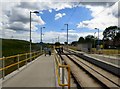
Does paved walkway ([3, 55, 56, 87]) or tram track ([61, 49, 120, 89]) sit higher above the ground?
paved walkway ([3, 55, 56, 87])

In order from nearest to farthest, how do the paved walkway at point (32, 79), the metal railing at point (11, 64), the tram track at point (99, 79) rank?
the paved walkway at point (32, 79) < the metal railing at point (11, 64) < the tram track at point (99, 79)

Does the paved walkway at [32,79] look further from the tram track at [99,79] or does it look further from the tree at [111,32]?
the tree at [111,32]

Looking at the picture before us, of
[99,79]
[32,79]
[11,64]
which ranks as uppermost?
[11,64]

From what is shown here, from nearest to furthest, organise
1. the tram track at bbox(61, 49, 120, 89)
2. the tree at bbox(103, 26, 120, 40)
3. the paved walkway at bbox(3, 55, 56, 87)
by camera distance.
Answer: the paved walkway at bbox(3, 55, 56, 87) → the tram track at bbox(61, 49, 120, 89) → the tree at bbox(103, 26, 120, 40)

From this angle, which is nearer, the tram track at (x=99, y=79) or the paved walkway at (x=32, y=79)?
the paved walkway at (x=32, y=79)

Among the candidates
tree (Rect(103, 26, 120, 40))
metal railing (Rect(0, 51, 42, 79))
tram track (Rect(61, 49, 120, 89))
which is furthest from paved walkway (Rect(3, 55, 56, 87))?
tree (Rect(103, 26, 120, 40))

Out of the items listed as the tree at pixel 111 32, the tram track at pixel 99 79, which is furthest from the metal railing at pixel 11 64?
the tree at pixel 111 32

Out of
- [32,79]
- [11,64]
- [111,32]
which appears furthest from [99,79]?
[111,32]

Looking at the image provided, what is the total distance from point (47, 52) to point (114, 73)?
32628 millimetres

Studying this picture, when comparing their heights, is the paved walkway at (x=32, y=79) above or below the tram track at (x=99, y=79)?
above

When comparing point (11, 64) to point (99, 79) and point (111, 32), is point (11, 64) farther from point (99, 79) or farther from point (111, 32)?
point (111, 32)

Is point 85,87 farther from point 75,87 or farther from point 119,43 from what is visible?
point 119,43

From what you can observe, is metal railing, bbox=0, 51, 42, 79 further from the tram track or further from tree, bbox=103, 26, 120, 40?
tree, bbox=103, 26, 120, 40

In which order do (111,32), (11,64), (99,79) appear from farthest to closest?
(111,32) < (99,79) < (11,64)
